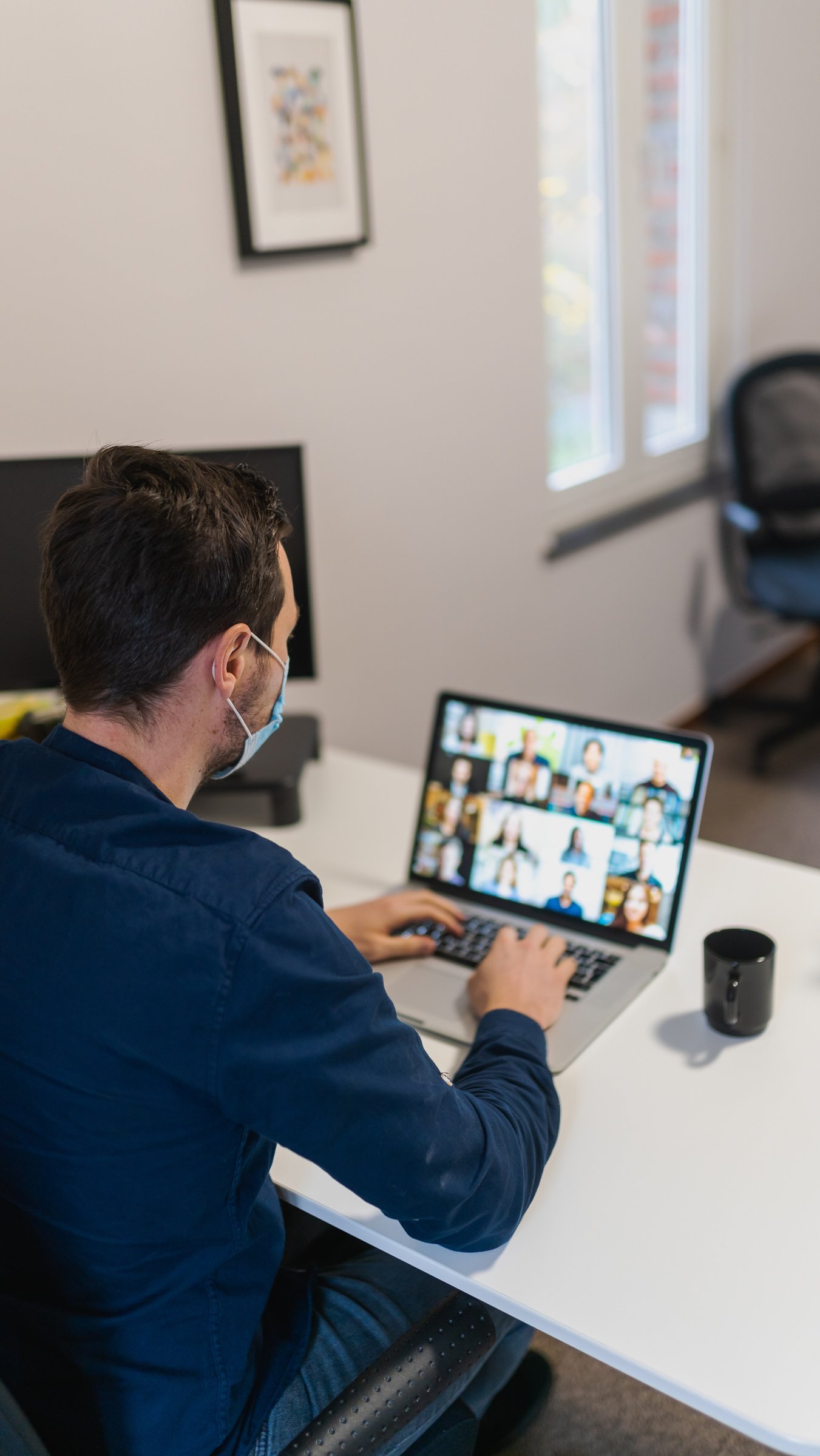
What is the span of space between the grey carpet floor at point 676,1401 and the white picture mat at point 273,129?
1.78m

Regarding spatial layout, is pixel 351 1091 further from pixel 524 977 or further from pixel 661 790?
pixel 661 790

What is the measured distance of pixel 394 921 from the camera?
1.42 m

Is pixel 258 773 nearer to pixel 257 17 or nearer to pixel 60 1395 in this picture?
pixel 60 1395

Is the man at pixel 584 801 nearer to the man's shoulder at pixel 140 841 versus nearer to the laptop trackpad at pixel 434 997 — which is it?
the laptop trackpad at pixel 434 997

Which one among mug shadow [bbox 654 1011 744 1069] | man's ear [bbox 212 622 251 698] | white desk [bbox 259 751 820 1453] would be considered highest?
man's ear [bbox 212 622 251 698]

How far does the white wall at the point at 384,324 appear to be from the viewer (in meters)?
1.83

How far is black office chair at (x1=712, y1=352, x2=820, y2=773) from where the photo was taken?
10.9 feet

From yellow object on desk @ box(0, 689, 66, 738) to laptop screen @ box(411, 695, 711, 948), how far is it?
23.6 inches

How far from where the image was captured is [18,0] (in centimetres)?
169

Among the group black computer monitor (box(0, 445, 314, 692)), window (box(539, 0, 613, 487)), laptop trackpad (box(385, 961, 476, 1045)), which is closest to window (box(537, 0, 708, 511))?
window (box(539, 0, 613, 487))

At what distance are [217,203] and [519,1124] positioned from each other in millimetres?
1620

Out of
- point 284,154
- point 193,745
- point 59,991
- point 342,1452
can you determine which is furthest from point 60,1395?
point 284,154

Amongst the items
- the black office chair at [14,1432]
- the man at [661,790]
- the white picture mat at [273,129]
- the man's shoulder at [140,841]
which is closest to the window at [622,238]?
the white picture mat at [273,129]

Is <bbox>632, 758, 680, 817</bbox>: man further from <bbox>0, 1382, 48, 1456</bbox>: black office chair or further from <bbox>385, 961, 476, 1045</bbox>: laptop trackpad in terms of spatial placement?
<bbox>0, 1382, 48, 1456</bbox>: black office chair
